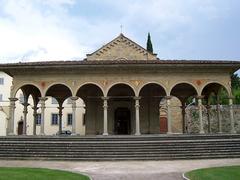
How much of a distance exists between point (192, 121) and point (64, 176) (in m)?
33.8

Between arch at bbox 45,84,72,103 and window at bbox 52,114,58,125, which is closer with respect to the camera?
arch at bbox 45,84,72,103

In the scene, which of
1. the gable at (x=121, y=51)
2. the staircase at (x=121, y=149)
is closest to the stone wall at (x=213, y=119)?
the gable at (x=121, y=51)

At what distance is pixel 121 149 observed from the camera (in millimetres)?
19312

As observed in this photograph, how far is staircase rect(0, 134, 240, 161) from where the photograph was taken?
730 inches

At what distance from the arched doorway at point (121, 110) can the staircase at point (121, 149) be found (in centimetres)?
869

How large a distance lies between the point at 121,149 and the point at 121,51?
1998 cm

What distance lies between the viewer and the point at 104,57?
3741 cm

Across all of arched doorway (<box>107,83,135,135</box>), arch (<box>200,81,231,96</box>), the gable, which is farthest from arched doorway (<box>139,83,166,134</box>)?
the gable

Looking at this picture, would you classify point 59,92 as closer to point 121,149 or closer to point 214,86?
point 121,149

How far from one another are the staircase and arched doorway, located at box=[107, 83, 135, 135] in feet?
28.5

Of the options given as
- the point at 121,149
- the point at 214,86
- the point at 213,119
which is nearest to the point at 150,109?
the point at 214,86

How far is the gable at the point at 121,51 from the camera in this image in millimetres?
37469

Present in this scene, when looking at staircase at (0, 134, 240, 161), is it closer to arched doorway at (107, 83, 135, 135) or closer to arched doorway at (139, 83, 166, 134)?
arched doorway at (139, 83, 166, 134)

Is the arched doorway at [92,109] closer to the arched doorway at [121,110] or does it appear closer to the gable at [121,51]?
the arched doorway at [121,110]
